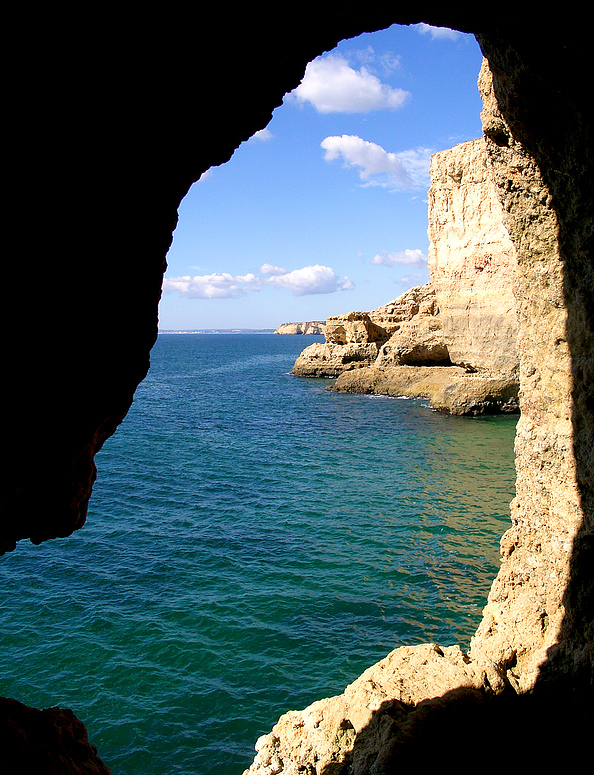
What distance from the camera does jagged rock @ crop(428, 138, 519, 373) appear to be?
33.1 m

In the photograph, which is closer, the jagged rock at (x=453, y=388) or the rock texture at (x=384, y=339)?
the jagged rock at (x=453, y=388)

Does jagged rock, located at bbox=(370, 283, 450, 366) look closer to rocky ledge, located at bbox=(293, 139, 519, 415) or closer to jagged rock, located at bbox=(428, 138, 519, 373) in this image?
rocky ledge, located at bbox=(293, 139, 519, 415)

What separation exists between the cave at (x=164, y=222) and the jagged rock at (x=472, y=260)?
91.1 feet

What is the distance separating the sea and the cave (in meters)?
4.83

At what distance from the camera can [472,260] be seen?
34281mm

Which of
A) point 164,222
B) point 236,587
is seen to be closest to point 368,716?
point 164,222

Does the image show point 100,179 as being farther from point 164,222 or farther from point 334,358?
point 334,358

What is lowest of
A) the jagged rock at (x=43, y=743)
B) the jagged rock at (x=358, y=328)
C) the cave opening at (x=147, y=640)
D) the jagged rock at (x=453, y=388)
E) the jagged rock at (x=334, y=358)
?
the cave opening at (x=147, y=640)

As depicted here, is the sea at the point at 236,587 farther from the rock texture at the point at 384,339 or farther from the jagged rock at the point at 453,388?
the rock texture at the point at 384,339

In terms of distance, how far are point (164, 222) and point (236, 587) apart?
39.1 feet

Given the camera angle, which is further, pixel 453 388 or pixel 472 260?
pixel 453 388

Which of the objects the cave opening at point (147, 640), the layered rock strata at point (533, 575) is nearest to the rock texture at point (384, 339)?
the cave opening at point (147, 640)

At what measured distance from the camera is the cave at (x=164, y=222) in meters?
3.43

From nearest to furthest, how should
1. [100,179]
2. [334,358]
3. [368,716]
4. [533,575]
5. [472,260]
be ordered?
[100,179], [368,716], [533,575], [472,260], [334,358]
